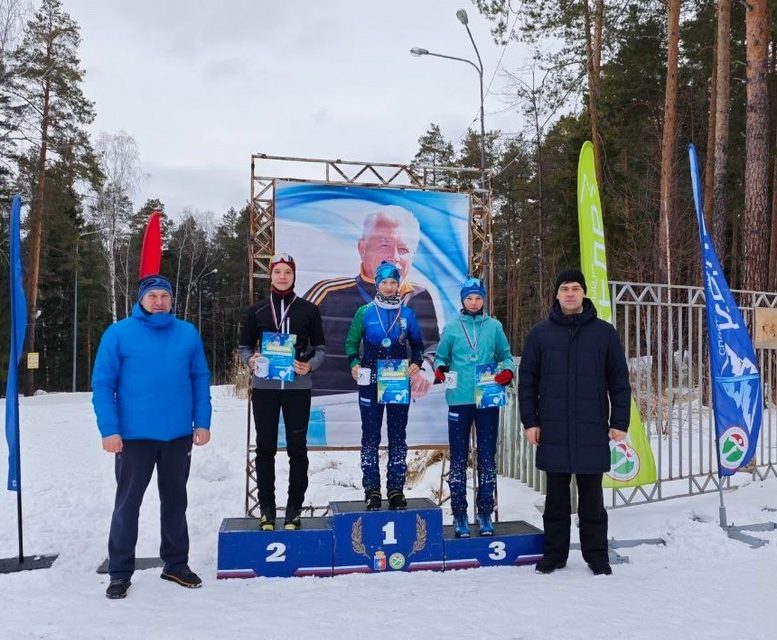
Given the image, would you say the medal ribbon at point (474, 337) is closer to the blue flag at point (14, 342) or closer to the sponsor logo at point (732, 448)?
the sponsor logo at point (732, 448)

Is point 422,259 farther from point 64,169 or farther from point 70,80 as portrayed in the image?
point 70,80

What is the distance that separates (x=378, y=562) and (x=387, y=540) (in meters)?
0.14

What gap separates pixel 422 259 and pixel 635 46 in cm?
1798

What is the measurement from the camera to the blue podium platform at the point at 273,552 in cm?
404

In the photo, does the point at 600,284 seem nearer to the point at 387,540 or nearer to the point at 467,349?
the point at 467,349

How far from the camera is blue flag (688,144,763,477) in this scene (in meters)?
5.07

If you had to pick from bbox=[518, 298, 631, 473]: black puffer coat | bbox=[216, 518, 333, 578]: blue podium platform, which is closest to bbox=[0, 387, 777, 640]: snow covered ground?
bbox=[216, 518, 333, 578]: blue podium platform

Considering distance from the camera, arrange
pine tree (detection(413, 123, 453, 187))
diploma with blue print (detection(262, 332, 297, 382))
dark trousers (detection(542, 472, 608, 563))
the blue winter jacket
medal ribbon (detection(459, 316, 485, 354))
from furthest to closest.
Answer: pine tree (detection(413, 123, 453, 187))
medal ribbon (detection(459, 316, 485, 354))
diploma with blue print (detection(262, 332, 297, 382))
dark trousers (detection(542, 472, 608, 563))
the blue winter jacket

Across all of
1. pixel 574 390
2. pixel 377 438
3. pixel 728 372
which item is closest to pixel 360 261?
pixel 377 438

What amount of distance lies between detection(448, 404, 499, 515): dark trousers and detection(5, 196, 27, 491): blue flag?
280cm

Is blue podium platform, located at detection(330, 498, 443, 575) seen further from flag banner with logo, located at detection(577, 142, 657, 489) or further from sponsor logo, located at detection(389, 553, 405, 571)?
flag banner with logo, located at detection(577, 142, 657, 489)

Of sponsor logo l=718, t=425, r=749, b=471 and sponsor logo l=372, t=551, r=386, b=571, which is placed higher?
sponsor logo l=718, t=425, r=749, b=471

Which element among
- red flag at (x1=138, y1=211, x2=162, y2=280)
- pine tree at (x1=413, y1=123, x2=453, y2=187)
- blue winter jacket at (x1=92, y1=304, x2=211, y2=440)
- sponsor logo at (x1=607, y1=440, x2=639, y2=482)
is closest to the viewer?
blue winter jacket at (x1=92, y1=304, x2=211, y2=440)

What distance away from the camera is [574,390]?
13.6 feet
